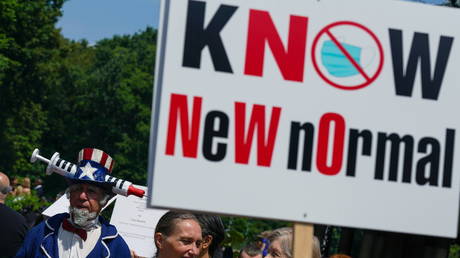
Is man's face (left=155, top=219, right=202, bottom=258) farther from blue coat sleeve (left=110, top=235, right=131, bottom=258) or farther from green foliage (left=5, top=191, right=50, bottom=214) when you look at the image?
green foliage (left=5, top=191, right=50, bottom=214)

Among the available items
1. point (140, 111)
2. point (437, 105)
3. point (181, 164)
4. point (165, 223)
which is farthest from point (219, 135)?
point (140, 111)

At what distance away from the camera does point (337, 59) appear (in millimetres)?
3697

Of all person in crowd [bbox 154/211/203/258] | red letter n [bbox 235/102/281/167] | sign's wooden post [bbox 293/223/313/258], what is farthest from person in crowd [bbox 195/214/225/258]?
red letter n [bbox 235/102/281/167]

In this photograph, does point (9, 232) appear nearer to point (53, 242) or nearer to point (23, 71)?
point (53, 242)

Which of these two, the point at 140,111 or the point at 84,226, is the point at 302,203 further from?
the point at 140,111

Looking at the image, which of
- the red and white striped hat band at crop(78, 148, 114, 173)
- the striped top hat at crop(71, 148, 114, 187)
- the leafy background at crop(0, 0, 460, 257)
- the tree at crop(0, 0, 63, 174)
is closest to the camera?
the striped top hat at crop(71, 148, 114, 187)

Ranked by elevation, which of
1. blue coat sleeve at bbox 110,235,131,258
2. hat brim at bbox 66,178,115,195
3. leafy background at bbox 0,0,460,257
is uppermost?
leafy background at bbox 0,0,460,257

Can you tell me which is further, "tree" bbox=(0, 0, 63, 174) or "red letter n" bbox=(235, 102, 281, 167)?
"tree" bbox=(0, 0, 63, 174)

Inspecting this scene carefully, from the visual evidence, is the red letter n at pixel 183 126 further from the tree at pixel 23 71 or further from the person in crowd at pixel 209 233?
the tree at pixel 23 71

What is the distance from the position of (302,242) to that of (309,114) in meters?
0.43

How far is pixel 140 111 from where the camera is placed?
213ft

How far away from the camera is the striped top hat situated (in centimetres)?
614

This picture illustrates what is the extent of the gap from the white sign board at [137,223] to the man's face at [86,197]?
5.70 feet

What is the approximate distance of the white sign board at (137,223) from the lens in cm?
793
